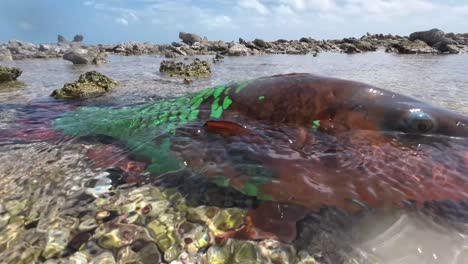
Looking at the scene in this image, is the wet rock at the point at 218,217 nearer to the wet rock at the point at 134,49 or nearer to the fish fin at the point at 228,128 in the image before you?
the fish fin at the point at 228,128

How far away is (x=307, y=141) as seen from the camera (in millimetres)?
3160

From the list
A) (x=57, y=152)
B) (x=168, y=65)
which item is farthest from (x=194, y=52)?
(x=57, y=152)

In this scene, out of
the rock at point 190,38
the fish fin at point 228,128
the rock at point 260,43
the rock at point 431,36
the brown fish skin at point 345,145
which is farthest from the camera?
the rock at point 190,38

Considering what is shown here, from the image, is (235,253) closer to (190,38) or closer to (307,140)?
(307,140)

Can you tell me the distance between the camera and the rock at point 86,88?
739 cm

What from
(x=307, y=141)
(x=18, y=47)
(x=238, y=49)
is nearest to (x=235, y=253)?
(x=307, y=141)

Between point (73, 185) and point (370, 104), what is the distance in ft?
9.76

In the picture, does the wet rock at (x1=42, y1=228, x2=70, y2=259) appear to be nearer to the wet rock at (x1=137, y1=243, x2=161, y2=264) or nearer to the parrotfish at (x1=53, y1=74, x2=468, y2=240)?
the wet rock at (x1=137, y1=243, x2=161, y2=264)

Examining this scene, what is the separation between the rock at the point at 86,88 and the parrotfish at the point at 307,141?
3.26 metres

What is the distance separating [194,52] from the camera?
3241 cm

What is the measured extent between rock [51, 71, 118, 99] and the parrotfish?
3.26 m

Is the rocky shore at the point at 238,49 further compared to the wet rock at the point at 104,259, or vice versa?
the rocky shore at the point at 238,49

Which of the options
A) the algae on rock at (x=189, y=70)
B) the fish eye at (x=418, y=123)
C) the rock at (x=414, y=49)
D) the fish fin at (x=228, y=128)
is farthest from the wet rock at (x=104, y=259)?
the rock at (x=414, y=49)

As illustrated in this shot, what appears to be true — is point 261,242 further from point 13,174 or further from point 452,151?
point 13,174
